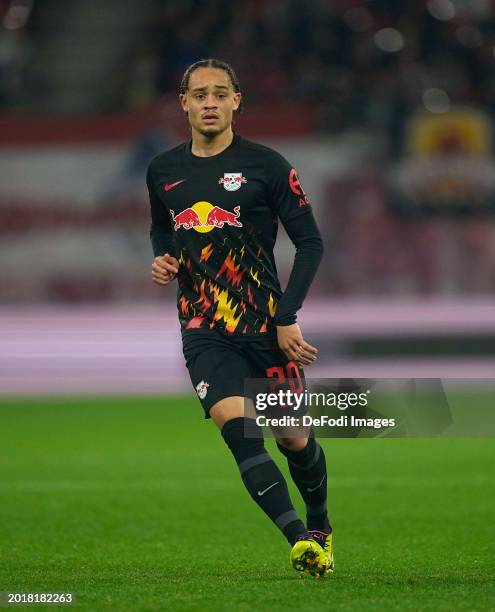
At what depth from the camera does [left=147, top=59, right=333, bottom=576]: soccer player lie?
561 cm

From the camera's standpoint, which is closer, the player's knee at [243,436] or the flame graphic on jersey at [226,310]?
the player's knee at [243,436]

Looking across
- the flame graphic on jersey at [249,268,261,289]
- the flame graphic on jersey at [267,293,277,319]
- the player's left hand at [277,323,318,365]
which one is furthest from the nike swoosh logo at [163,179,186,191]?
the player's left hand at [277,323,318,365]

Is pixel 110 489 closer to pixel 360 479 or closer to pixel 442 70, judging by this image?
pixel 360 479

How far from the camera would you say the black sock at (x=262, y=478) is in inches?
215

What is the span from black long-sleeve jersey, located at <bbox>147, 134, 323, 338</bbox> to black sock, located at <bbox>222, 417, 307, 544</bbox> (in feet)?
1.42

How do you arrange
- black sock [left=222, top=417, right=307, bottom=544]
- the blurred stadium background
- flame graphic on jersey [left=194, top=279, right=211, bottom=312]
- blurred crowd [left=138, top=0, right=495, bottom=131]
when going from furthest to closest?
blurred crowd [left=138, top=0, right=495, bottom=131] < the blurred stadium background < flame graphic on jersey [left=194, top=279, right=211, bottom=312] < black sock [left=222, top=417, right=307, bottom=544]

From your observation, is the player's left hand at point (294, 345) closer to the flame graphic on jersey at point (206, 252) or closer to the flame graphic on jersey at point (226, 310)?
the flame graphic on jersey at point (226, 310)

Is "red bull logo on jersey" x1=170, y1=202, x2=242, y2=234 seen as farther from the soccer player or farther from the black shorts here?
the black shorts

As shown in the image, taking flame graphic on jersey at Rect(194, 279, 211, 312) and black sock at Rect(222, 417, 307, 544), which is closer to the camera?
black sock at Rect(222, 417, 307, 544)

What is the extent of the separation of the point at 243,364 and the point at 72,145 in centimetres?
1387

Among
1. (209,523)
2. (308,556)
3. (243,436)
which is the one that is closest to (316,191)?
(209,523)

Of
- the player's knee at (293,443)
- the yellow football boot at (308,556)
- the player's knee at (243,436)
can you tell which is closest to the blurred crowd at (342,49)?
the player's knee at (293,443)

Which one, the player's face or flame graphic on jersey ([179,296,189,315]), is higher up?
the player's face

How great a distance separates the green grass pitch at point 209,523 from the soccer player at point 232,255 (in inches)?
21.0
